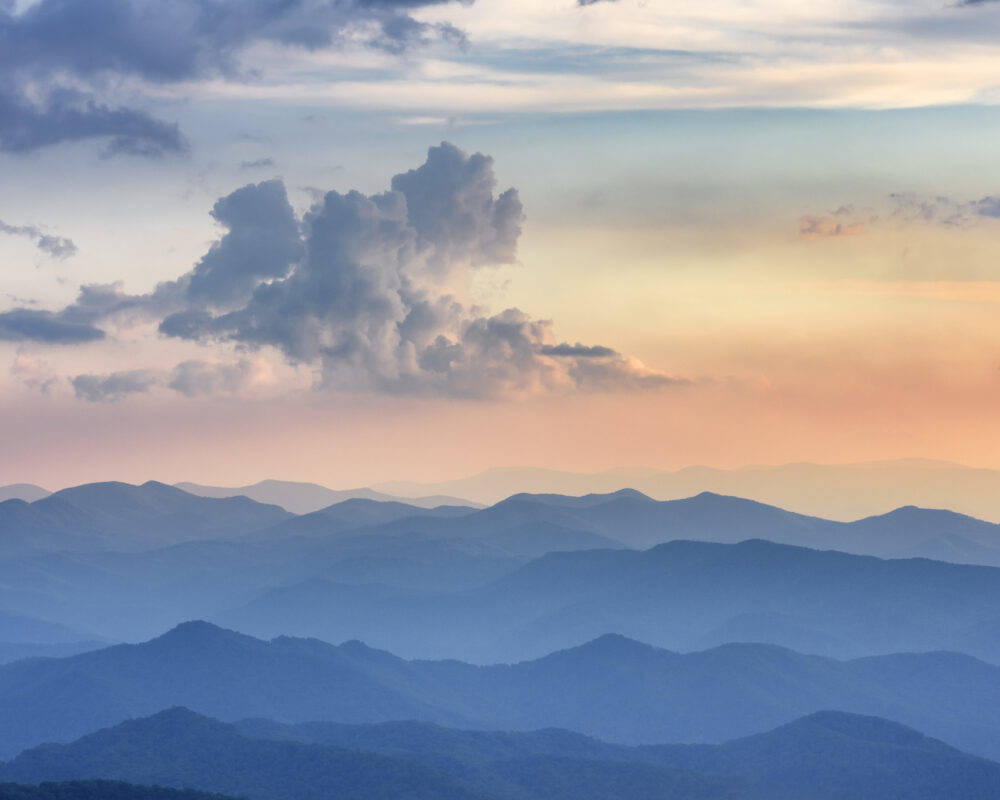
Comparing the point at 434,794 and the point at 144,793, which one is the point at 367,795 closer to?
the point at 434,794

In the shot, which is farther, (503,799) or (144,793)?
(503,799)

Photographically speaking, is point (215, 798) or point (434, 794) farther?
point (434, 794)

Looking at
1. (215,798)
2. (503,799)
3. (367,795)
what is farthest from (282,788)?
(215,798)

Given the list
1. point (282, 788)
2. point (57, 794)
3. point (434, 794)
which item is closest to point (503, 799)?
point (434, 794)

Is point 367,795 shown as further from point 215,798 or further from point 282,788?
point 215,798

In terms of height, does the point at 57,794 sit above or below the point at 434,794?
above

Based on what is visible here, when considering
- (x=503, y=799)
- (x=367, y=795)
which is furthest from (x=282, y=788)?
(x=503, y=799)

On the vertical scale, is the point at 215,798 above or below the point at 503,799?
above
